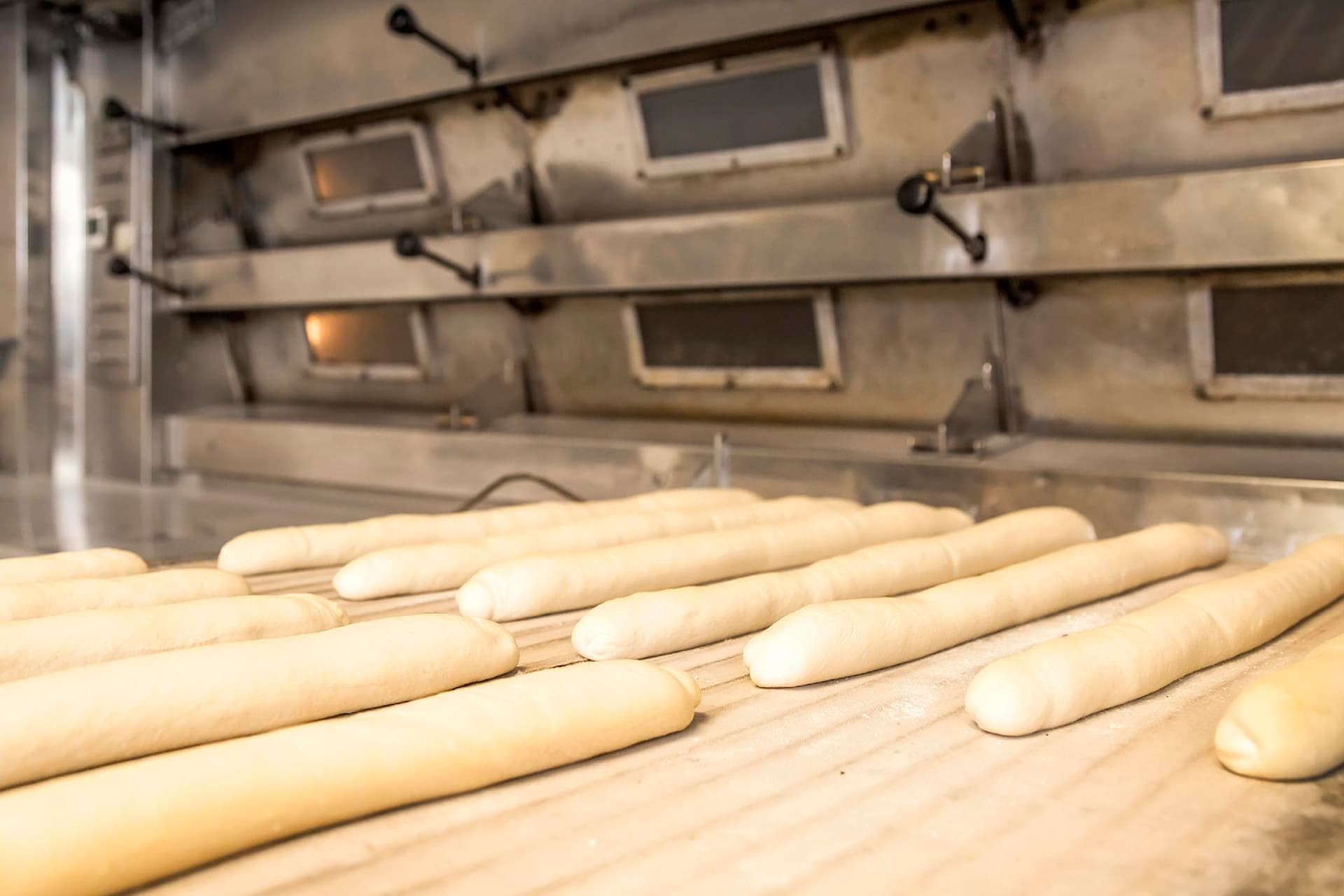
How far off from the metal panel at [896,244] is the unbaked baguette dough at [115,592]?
1562 millimetres

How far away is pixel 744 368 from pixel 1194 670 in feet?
5.96

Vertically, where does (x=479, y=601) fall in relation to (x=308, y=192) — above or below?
below

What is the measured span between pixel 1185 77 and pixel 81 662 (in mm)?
2277

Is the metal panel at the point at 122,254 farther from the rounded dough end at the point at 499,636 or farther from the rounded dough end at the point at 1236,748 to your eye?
the rounded dough end at the point at 1236,748

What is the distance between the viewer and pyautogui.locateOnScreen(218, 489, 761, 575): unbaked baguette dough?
1.88 m

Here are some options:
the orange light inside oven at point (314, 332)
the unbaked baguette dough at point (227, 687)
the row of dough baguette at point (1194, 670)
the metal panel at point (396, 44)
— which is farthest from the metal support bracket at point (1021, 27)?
the orange light inside oven at point (314, 332)

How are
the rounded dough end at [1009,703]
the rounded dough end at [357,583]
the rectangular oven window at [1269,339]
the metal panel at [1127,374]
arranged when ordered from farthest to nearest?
the metal panel at [1127,374] → the rectangular oven window at [1269,339] → the rounded dough end at [357,583] → the rounded dough end at [1009,703]

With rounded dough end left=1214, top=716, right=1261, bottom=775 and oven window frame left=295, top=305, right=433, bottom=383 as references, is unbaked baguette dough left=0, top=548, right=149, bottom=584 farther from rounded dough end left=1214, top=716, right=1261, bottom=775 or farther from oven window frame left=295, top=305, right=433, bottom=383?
oven window frame left=295, top=305, right=433, bottom=383

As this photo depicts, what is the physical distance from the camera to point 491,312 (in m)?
3.57

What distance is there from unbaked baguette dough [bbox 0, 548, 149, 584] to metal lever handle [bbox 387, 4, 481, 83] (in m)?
Answer: 1.88

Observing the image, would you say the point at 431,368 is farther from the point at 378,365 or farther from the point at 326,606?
the point at 326,606

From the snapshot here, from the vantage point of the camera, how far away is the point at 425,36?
3154 mm

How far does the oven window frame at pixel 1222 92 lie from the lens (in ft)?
7.00

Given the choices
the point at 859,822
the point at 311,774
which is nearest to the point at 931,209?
the point at 859,822
